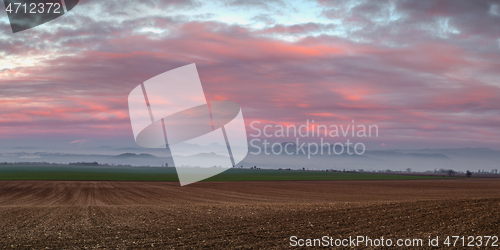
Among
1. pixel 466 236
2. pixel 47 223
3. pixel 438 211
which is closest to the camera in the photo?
pixel 466 236

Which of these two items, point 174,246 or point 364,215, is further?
point 364,215

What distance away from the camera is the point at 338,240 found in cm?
1609

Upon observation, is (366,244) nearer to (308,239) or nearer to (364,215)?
(308,239)

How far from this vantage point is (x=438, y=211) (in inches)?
789

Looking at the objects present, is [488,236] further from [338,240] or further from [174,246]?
[174,246]

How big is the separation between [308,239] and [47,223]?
1572 cm

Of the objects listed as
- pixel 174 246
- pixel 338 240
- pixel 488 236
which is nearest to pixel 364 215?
pixel 338 240

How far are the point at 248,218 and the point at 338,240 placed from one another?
8504mm

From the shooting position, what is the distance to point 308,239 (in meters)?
16.5

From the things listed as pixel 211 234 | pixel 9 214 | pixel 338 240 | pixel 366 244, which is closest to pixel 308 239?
pixel 338 240

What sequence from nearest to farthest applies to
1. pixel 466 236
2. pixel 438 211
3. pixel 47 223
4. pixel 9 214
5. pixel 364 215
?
pixel 466 236, pixel 438 211, pixel 364 215, pixel 47 223, pixel 9 214

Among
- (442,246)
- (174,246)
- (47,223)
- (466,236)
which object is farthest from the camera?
(47,223)

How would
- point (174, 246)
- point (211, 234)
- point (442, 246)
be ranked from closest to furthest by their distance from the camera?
point (442, 246) → point (174, 246) → point (211, 234)

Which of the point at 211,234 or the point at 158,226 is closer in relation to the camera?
the point at 211,234
